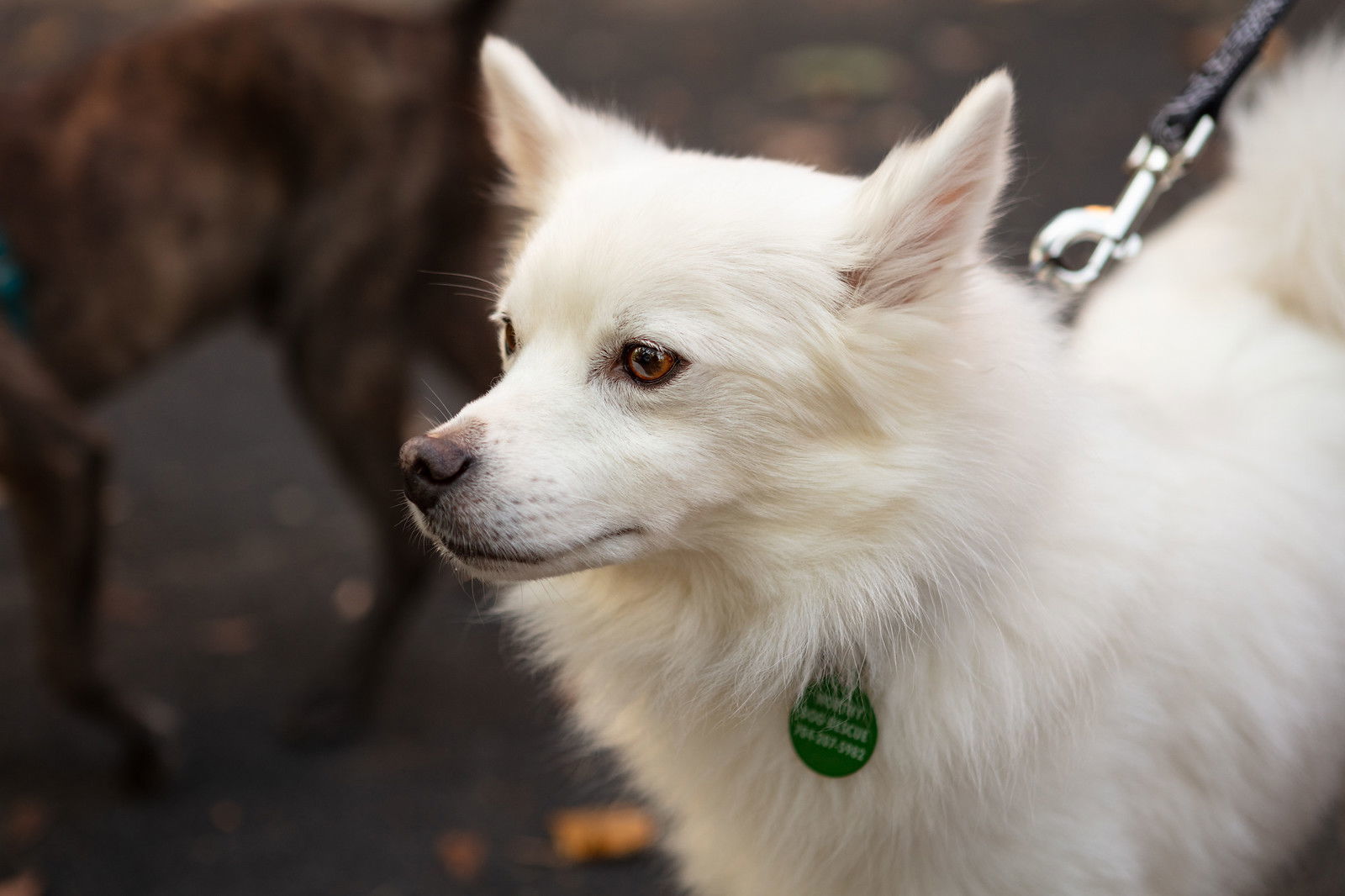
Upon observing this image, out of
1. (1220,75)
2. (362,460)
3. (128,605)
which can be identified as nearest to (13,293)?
(362,460)

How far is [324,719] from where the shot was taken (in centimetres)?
338

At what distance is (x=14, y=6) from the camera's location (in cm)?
832

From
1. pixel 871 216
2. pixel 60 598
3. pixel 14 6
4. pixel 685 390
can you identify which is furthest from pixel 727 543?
pixel 14 6

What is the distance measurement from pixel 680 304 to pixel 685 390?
0.12m

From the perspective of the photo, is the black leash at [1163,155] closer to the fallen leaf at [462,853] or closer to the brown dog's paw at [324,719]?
the fallen leaf at [462,853]

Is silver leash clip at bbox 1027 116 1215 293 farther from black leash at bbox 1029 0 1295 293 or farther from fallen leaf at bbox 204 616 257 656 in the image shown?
fallen leaf at bbox 204 616 257 656

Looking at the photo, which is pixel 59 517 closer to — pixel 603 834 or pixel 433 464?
pixel 603 834

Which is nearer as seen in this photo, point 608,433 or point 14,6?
point 608,433

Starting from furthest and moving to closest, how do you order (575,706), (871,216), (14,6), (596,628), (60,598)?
(14,6) → (60,598) → (575,706) → (596,628) → (871,216)

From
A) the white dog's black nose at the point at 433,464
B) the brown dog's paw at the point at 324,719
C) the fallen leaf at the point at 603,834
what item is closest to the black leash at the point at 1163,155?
the white dog's black nose at the point at 433,464

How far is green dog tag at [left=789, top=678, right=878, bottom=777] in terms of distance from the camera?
159 centimetres

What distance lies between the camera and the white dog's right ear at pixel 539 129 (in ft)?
6.01

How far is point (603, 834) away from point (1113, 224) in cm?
198

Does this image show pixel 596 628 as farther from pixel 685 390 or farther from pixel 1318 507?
pixel 1318 507
